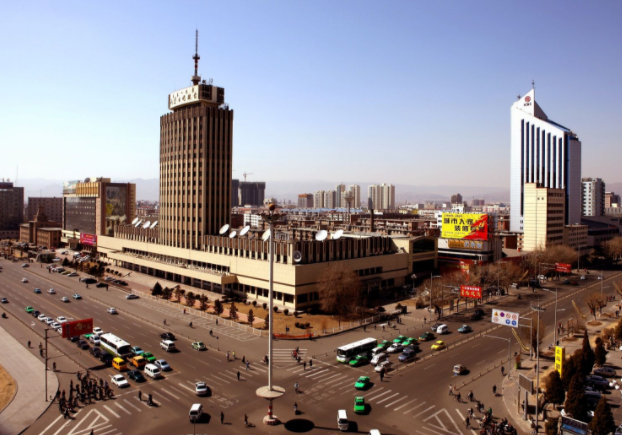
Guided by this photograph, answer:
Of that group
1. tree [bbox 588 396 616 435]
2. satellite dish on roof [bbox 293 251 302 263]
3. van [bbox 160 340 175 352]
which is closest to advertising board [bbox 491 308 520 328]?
tree [bbox 588 396 616 435]

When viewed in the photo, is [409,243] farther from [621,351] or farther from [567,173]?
[567,173]

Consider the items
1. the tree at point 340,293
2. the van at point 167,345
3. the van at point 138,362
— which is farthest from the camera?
the tree at point 340,293

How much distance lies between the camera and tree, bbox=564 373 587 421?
3525cm

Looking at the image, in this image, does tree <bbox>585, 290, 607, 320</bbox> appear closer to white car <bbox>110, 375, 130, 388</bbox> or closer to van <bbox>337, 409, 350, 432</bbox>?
van <bbox>337, 409, 350, 432</bbox>

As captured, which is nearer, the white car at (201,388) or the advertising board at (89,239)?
the white car at (201,388)

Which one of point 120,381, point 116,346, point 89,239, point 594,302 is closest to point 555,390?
point 120,381

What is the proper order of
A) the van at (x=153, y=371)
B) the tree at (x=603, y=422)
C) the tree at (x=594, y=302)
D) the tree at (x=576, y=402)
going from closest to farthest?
the tree at (x=603, y=422)
the tree at (x=576, y=402)
the van at (x=153, y=371)
the tree at (x=594, y=302)

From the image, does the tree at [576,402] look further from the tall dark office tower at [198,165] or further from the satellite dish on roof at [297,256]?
the tall dark office tower at [198,165]

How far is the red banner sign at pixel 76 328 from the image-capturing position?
55188 mm

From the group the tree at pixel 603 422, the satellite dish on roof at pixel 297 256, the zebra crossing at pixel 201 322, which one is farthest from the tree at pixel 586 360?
the satellite dish on roof at pixel 297 256

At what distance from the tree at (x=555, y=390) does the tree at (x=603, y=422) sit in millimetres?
6964

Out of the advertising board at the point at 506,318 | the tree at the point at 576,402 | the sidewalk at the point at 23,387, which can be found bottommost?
the sidewalk at the point at 23,387

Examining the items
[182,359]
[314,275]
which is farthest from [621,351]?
[182,359]

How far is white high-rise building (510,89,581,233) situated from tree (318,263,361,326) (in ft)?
418
